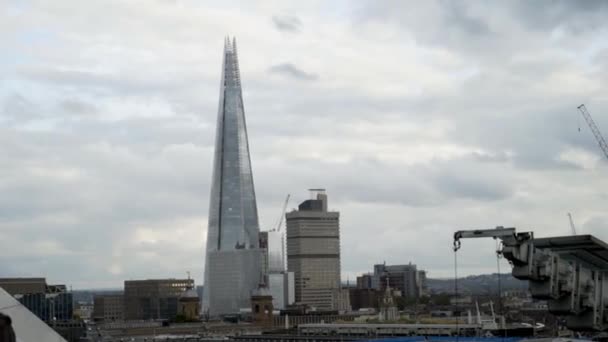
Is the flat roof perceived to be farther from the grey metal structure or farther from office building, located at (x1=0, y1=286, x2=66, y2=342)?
office building, located at (x1=0, y1=286, x2=66, y2=342)

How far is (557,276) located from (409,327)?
152978 mm

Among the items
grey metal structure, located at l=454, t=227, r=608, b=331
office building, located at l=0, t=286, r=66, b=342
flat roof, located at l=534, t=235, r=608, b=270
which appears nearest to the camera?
office building, located at l=0, t=286, r=66, b=342

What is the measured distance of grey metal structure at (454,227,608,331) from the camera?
40031mm

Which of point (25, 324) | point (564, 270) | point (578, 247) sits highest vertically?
point (578, 247)

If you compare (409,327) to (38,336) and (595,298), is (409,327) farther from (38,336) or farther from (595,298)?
(38,336)

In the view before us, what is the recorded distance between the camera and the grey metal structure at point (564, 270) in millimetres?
40031

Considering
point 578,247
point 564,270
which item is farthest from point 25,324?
point 578,247

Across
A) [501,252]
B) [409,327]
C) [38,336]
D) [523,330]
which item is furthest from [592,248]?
[409,327]

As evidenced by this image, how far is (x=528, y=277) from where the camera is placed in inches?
1601

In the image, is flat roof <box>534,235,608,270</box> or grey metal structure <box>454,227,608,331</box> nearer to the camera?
grey metal structure <box>454,227,608,331</box>

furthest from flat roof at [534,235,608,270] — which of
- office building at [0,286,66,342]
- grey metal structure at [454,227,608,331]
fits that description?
office building at [0,286,66,342]

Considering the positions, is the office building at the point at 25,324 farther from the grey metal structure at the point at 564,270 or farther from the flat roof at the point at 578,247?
the flat roof at the point at 578,247

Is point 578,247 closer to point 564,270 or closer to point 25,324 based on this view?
point 564,270

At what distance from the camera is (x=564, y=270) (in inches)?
1654
